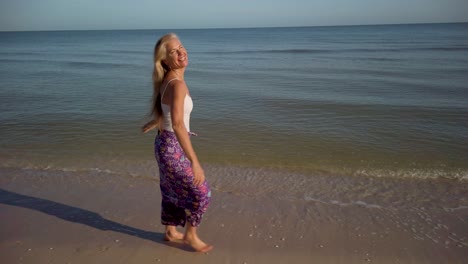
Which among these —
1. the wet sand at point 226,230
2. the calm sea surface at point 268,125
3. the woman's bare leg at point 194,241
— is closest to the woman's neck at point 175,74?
the woman's bare leg at point 194,241

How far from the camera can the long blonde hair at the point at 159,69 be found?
267 cm

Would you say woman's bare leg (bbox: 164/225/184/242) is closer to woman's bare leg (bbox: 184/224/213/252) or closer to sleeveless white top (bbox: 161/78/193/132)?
woman's bare leg (bbox: 184/224/213/252)

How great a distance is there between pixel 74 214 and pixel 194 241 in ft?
5.60

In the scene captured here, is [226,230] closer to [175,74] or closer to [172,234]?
[172,234]

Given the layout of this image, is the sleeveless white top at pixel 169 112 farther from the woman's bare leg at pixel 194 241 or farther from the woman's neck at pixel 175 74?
the woman's bare leg at pixel 194 241

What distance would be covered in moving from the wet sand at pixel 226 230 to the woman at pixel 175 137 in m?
0.57

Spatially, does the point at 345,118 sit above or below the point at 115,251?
below

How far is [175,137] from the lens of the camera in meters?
2.77

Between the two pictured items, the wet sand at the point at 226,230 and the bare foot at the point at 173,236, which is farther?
the bare foot at the point at 173,236

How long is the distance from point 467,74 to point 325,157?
12.7 metres

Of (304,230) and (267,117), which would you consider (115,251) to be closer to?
(304,230)

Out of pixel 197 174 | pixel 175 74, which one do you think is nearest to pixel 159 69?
pixel 175 74

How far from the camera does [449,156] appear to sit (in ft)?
20.5

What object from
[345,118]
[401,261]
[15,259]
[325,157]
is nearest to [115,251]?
[15,259]
